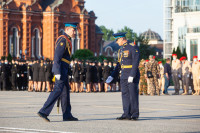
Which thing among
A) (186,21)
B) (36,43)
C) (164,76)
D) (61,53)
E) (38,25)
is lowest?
(164,76)

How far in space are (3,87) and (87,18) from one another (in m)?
54.7

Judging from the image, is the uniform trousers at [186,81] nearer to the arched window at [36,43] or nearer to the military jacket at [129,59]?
the military jacket at [129,59]

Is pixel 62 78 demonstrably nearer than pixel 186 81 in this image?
Yes

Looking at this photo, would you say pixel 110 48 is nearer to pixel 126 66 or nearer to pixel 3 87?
pixel 3 87

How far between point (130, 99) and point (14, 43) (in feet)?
218

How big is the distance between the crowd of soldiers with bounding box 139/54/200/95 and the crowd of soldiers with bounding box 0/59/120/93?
3.87 metres

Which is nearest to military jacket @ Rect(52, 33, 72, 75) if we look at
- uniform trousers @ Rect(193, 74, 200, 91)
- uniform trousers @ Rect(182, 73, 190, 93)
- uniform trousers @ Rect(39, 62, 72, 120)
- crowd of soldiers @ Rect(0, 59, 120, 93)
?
uniform trousers @ Rect(39, 62, 72, 120)

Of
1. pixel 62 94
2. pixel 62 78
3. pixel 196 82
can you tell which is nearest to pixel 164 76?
pixel 196 82

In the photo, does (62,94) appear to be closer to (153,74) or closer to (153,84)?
(153,74)

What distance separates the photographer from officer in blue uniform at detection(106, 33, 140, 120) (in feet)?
39.1

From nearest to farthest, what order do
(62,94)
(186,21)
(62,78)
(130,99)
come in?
(62,78), (62,94), (130,99), (186,21)

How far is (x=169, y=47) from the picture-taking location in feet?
316

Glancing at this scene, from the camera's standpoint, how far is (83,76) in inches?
1185

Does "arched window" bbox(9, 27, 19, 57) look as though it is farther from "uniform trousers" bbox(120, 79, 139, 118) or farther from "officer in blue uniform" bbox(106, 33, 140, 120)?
"uniform trousers" bbox(120, 79, 139, 118)
